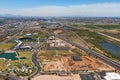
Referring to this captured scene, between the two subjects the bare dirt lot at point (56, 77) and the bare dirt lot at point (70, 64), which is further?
the bare dirt lot at point (70, 64)

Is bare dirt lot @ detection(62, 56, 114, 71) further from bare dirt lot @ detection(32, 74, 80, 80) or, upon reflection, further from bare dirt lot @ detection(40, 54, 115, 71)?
bare dirt lot @ detection(32, 74, 80, 80)

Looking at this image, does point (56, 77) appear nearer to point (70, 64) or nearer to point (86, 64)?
point (70, 64)

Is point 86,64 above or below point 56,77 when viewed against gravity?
above

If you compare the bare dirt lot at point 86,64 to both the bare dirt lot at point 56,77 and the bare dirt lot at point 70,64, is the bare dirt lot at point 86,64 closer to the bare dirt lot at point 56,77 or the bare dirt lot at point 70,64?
the bare dirt lot at point 70,64

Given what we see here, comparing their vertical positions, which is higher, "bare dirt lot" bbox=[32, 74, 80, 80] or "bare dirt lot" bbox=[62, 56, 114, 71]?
"bare dirt lot" bbox=[62, 56, 114, 71]

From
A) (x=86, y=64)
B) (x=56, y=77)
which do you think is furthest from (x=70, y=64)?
(x=56, y=77)

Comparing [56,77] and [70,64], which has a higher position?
[70,64]

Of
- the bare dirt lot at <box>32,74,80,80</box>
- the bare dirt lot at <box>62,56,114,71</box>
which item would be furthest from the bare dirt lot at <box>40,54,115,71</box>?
the bare dirt lot at <box>32,74,80,80</box>

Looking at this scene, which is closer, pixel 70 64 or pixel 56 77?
pixel 56 77

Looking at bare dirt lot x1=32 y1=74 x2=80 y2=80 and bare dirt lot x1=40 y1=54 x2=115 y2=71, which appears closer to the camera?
bare dirt lot x1=32 y1=74 x2=80 y2=80

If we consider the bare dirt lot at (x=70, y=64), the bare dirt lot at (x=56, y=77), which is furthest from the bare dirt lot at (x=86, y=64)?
the bare dirt lot at (x=56, y=77)

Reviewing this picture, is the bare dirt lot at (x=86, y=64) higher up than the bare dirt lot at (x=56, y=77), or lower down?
higher up
